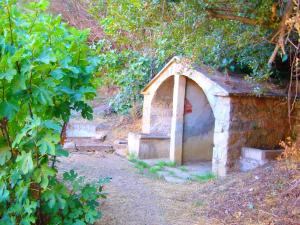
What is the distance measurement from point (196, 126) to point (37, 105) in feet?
20.0

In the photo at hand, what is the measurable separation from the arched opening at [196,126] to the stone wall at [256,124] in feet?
6.41

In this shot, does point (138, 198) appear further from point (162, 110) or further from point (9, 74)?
point (162, 110)

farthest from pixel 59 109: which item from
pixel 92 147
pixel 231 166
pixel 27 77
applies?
pixel 92 147

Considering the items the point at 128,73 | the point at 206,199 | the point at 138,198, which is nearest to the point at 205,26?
the point at 206,199

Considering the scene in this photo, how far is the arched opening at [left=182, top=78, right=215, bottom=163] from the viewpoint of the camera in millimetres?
8820

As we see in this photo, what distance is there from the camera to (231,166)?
6.95 metres

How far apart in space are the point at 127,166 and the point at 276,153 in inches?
119

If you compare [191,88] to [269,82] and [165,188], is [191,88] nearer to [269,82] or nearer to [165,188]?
[269,82]

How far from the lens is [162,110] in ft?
31.6

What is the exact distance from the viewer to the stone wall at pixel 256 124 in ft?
22.7

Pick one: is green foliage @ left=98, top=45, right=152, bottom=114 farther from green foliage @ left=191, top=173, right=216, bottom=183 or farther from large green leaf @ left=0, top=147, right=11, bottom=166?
large green leaf @ left=0, top=147, right=11, bottom=166

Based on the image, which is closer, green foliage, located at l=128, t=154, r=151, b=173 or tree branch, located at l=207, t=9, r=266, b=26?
tree branch, located at l=207, t=9, r=266, b=26

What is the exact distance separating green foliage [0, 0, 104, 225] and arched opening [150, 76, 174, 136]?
18.5 ft

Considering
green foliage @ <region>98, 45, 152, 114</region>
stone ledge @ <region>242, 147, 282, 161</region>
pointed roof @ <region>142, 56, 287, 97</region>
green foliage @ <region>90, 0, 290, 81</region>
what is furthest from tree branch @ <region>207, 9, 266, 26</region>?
green foliage @ <region>98, 45, 152, 114</region>
